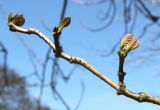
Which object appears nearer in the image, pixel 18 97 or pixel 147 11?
pixel 147 11

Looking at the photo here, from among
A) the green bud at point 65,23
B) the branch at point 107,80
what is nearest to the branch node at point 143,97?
the branch at point 107,80

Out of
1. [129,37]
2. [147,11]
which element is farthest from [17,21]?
[147,11]

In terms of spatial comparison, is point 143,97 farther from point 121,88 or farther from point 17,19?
point 17,19

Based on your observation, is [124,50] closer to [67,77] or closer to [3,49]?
[3,49]

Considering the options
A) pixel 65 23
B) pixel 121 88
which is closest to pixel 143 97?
pixel 121 88

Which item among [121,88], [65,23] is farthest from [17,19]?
[121,88]

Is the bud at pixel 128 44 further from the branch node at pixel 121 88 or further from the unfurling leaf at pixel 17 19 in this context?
the unfurling leaf at pixel 17 19

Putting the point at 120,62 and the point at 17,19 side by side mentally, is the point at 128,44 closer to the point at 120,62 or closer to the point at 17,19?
the point at 120,62

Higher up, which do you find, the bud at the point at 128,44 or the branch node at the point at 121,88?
Answer: the bud at the point at 128,44

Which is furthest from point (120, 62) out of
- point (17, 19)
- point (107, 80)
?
point (17, 19)

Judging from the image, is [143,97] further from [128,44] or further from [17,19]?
[17,19]

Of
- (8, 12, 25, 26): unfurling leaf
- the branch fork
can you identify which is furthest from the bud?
(8, 12, 25, 26): unfurling leaf
